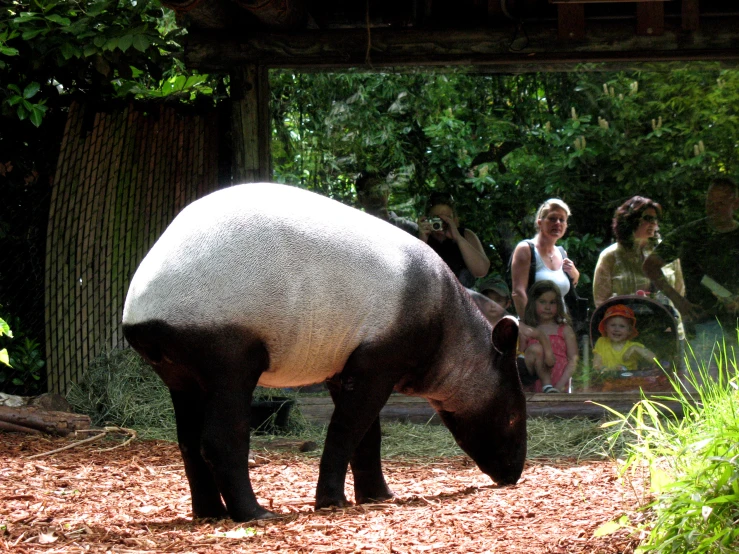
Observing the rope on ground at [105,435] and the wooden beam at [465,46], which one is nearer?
the rope on ground at [105,435]

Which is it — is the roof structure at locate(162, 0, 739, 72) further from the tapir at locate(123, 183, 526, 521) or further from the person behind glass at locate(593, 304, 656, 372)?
the tapir at locate(123, 183, 526, 521)

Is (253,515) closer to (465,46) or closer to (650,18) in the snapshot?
(465,46)

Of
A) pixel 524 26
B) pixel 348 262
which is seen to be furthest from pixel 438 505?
pixel 524 26

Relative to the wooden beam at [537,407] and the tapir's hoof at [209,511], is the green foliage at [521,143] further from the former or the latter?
the tapir's hoof at [209,511]

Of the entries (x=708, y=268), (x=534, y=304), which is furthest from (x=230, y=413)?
(x=708, y=268)

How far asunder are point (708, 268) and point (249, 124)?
176 inches

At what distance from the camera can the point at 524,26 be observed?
7.66 m

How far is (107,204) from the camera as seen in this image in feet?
27.2

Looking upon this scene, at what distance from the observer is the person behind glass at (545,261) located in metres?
8.66

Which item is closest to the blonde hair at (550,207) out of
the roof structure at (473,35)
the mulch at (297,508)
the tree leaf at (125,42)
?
the roof structure at (473,35)

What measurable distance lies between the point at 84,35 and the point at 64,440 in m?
3.28

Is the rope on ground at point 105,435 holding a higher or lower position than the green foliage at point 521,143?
lower

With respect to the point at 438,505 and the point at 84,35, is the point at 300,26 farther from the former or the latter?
the point at 438,505

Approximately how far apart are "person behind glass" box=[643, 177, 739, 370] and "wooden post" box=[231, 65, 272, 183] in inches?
147
